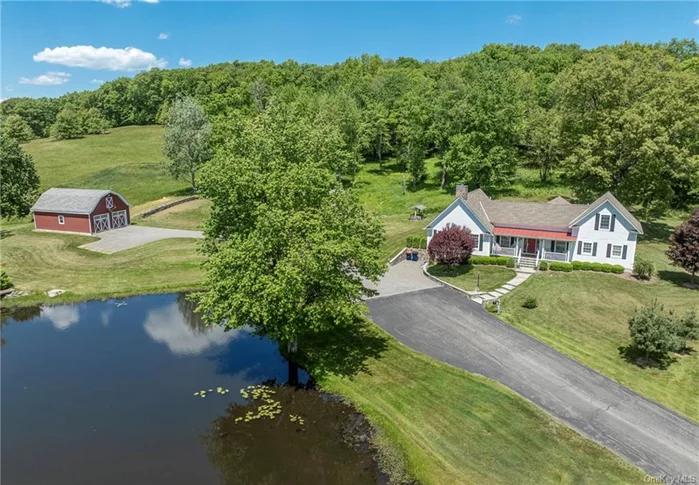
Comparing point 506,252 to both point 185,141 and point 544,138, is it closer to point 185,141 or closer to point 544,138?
point 544,138

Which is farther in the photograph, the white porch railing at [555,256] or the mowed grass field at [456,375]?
the white porch railing at [555,256]

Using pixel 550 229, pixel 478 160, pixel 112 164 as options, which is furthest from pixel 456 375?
pixel 112 164

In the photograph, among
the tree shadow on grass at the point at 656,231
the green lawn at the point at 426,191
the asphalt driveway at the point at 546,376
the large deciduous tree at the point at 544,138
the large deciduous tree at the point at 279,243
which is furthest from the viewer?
the large deciduous tree at the point at 544,138

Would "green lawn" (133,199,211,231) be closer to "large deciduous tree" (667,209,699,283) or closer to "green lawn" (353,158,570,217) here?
"green lawn" (353,158,570,217)

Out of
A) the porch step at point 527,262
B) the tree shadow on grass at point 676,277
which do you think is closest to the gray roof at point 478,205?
the porch step at point 527,262

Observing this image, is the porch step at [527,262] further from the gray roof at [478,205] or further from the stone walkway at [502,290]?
the gray roof at [478,205]

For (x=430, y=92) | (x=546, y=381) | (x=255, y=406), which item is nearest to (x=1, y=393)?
(x=255, y=406)

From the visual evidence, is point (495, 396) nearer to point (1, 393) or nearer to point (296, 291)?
point (296, 291)
